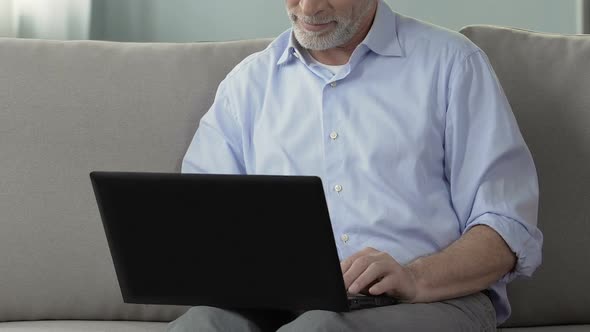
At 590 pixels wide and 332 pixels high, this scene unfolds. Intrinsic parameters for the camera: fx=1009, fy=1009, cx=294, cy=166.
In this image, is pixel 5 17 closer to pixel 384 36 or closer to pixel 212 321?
pixel 384 36

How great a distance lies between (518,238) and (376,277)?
0.98ft

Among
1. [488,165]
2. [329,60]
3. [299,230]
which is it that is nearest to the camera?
[299,230]

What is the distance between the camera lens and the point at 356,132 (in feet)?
5.61

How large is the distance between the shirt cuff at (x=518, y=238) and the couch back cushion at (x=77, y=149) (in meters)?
0.61

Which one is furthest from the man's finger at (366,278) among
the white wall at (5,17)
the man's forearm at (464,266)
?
the white wall at (5,17)

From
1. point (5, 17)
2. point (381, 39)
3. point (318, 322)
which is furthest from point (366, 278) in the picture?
point (5, 17)

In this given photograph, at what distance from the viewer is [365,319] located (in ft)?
4.37

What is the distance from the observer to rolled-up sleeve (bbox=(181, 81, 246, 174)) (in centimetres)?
183

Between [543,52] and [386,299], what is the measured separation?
657 mm

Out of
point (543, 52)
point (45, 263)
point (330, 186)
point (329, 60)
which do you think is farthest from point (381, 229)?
point (45, 263)

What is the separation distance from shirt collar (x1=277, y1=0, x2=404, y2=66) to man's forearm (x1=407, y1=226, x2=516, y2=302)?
36cm

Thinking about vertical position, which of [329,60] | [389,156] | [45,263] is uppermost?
[329,60]

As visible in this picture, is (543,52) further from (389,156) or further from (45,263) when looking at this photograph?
(45,263)

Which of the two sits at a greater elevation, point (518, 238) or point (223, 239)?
point (223, 239)
